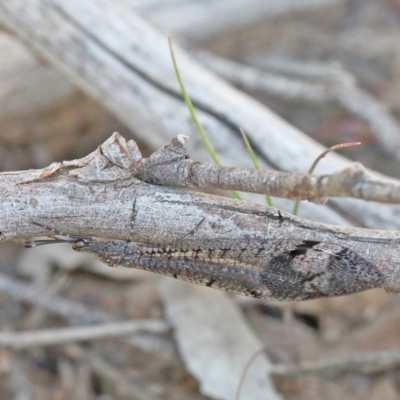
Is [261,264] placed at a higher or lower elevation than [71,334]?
higher

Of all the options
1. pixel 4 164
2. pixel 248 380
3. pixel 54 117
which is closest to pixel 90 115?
pixel 54 117

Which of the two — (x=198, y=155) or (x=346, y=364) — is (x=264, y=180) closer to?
(x=198, y=155)

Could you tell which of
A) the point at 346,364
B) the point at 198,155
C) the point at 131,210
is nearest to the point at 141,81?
the point at 198,155

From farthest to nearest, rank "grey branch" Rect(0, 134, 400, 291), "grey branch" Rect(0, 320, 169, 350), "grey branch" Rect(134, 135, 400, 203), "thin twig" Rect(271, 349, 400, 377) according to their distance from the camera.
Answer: "grey branch" Rect(0, 320, 169, 350), "thin twig" Rect(271, 349, 400, 377), "grey branch" Rect(0, 134, 400, 291), "grey branch" Rect(134, 135, 400, 203)

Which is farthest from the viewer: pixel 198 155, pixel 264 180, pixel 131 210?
pixel 198 155

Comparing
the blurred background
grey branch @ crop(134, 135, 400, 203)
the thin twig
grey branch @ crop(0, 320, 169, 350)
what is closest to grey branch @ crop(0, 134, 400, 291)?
grey branch @ crop(134, 135, 400, 203)

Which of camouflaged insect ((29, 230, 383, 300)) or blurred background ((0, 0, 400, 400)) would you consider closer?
camouflaged insect ((29, 230, 383, 300))

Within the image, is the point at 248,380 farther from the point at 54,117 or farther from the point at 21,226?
the point at 54,117

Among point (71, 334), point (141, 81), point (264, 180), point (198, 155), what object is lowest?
point (71, 334)

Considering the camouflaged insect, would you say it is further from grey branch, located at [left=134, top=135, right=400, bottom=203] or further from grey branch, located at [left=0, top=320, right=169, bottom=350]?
grey branch, located at [left=0, top=320, right=169, bottom=350]
